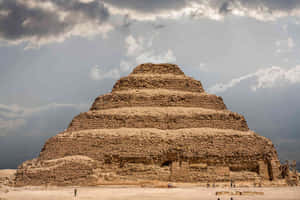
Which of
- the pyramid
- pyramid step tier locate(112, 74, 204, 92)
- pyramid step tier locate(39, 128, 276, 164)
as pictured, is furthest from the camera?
pyramid step tier locate(112, 74, 204, 92)

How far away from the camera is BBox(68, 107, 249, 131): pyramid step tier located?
33562 mm

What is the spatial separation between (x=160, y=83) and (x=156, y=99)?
2.68 m

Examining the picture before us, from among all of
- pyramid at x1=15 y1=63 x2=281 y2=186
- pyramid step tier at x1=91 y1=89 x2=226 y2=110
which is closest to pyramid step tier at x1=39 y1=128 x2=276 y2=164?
pyramid at x1=15 y1=63 x2=281 y2=186

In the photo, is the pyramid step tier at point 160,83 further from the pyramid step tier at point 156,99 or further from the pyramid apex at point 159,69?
the pyramid apex at point 159,69

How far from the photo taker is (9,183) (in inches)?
1303

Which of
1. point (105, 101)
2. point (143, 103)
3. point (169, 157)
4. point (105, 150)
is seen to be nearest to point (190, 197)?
point (169, 157)

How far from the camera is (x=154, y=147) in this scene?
3155cm

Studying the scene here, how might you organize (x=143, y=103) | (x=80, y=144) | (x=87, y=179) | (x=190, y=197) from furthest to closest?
(x=143, y=103), (x=80, y=144), (x=87, y=179), (x=190, y=197)

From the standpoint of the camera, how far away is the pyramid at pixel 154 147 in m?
31.0

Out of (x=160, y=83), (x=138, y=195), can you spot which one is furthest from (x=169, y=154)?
(x=160, y=83)

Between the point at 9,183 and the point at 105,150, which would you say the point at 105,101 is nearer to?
the point at 105,150

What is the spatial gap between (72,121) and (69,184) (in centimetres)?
704

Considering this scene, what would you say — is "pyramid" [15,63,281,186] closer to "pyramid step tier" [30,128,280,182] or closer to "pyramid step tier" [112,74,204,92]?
"pyramid step tier" [30,128,280,182]

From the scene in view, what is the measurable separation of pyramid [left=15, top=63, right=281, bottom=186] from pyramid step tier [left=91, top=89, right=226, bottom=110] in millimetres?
80
